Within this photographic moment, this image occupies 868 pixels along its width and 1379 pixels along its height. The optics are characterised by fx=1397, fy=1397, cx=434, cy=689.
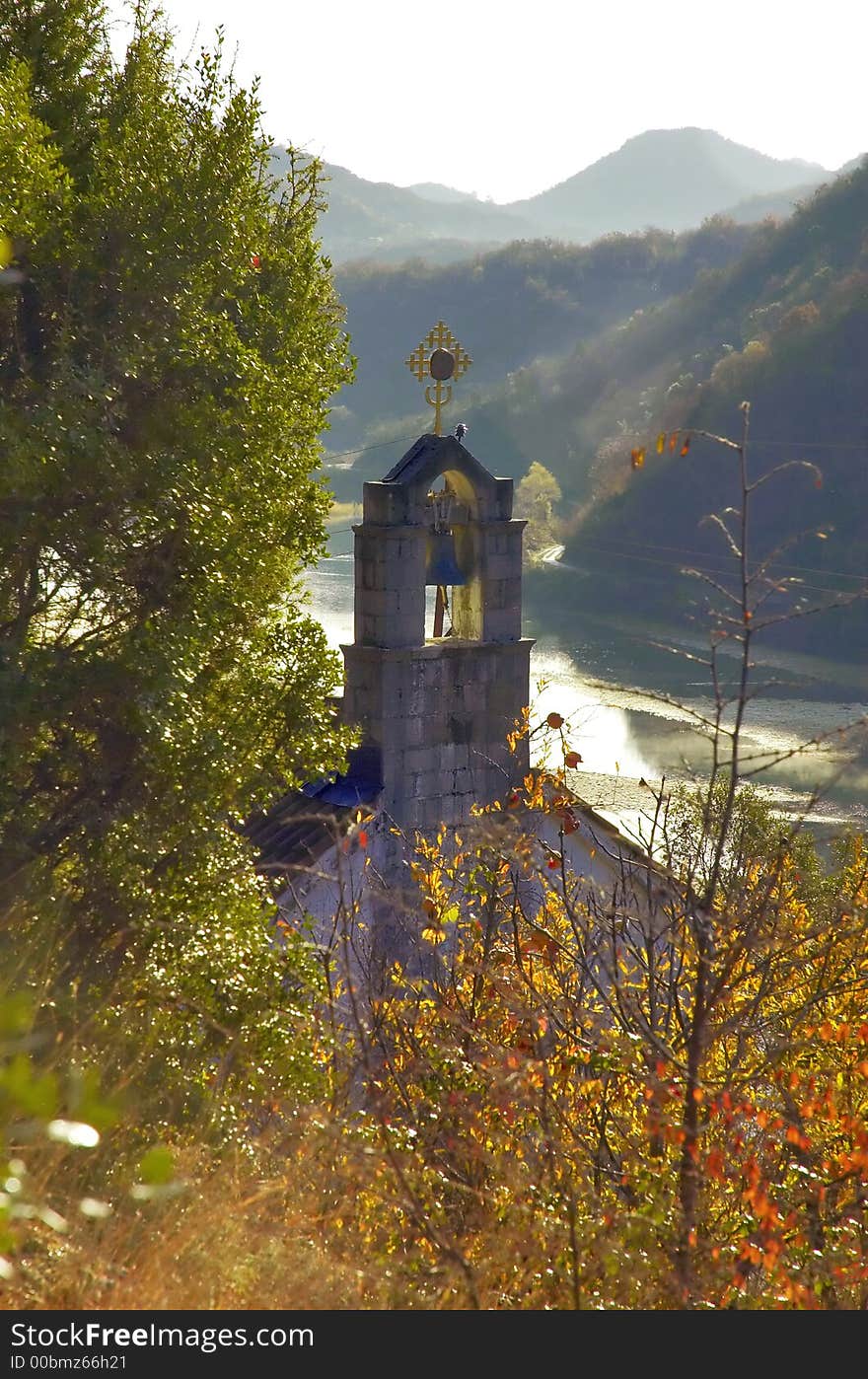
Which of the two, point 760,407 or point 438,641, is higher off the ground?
point 760,407

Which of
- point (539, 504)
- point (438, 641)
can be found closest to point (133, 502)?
point (438, 641)

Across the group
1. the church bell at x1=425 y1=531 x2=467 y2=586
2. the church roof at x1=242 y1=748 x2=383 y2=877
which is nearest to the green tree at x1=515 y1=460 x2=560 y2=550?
the church bell at x1=425 y1=531 x2=467 y2=586

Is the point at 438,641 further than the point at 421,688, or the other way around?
the point at 438,641

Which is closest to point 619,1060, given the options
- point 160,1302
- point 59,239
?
point 160,1302

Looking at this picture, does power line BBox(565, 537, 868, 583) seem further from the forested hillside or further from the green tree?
the green tree

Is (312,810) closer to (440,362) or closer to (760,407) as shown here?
(440,362)

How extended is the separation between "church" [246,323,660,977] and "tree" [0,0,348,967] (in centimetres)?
288

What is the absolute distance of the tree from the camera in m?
6.68

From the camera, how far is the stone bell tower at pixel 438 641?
11.2 meters

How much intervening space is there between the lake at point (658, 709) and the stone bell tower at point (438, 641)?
1249cm

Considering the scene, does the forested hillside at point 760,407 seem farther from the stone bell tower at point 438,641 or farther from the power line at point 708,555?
the stone bell tower at point 438,641

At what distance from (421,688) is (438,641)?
0.63m

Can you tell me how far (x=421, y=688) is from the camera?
11422mm

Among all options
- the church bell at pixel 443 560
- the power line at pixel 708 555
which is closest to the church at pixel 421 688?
the church bell at pixel 443 560
